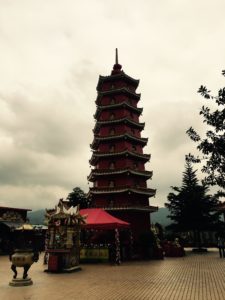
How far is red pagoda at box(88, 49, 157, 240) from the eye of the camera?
3212cm

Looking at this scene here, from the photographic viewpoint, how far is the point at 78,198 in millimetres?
47094

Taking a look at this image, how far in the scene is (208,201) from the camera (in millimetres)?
40031

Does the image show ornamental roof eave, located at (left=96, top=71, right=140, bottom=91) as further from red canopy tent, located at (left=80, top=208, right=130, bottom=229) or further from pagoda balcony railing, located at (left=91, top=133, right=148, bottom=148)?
red canopy tent, located at (left=80, top=208, right=130, bottom=229)

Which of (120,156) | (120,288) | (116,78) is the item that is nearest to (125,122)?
(120,156)

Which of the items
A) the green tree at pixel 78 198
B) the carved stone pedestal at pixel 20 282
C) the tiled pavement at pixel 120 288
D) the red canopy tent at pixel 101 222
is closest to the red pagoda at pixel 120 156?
the red canopy tent at pixel 101 222

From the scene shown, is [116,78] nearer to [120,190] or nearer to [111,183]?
[111,183]

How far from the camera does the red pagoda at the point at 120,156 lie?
32.1 m

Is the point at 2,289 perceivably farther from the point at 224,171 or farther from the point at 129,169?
the point at 129,169

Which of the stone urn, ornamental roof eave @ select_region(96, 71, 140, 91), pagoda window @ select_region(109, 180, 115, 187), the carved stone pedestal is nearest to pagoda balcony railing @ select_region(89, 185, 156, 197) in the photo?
pagoda window @ select_region(109, 180, 115, 187)

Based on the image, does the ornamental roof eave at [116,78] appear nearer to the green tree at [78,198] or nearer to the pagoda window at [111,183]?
the pagoda window at [111,183]

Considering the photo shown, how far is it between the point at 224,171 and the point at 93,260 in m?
16.2

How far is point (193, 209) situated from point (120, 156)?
1337cm

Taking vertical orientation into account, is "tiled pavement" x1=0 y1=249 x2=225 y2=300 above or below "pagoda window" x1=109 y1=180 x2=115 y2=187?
below

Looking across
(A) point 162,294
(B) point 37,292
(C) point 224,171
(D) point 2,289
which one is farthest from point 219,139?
(D) point 2,289
